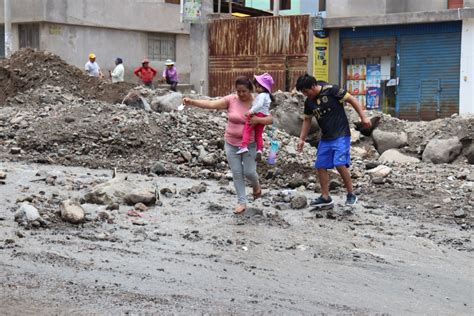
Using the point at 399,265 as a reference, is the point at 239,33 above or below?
above

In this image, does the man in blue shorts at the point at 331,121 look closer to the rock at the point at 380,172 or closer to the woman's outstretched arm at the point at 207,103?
the woman's outstretched arm at the point at 207,103

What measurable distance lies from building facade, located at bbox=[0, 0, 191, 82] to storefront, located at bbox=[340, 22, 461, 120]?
11.1 meters

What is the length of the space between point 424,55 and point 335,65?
10.1 ft

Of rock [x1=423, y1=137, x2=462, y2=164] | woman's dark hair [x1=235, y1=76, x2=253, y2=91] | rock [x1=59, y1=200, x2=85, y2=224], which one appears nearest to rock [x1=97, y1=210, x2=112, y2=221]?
rock [x1=59, y1=200, x2=85, y2=224]

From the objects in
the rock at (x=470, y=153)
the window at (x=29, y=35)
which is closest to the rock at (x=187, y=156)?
the rock at (x=470, y=153)

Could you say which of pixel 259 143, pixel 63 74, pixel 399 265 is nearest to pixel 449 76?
pixel 63 74

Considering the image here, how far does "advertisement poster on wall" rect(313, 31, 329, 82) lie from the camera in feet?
78.9

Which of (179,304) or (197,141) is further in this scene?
(197,141)

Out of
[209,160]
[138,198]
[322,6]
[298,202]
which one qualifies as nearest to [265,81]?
[298,202]

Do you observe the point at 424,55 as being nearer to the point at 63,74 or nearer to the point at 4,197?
the point at 63,74

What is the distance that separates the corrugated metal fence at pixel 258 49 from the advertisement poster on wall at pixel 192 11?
653mm

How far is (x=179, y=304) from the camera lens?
483cm

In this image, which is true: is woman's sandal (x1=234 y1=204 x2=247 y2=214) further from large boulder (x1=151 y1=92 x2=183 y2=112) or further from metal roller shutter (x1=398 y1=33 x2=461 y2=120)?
metal roller shutter (x1=398 y1=33 x2=461 y2=120)

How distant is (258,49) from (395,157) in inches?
488
